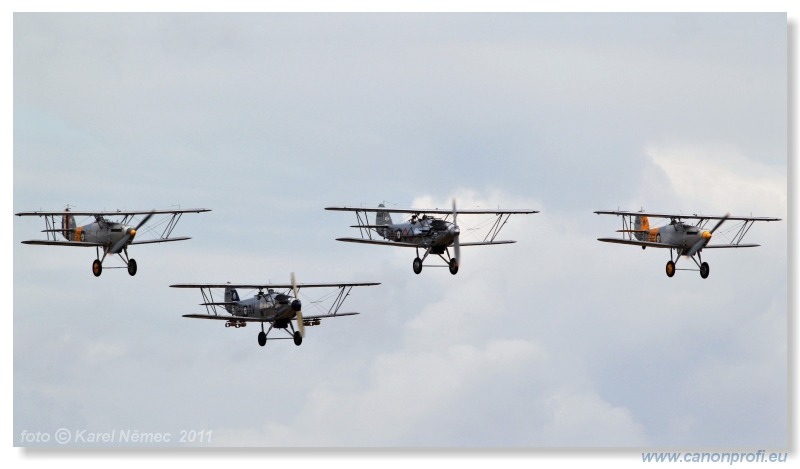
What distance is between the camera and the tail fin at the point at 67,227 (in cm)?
6725

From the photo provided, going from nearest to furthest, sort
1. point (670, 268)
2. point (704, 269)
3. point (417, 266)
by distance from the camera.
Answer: point (417, 266) → point (704, 269) → point (670, 268)

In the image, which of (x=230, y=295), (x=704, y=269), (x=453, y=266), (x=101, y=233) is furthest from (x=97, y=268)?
(x=704, y=269)

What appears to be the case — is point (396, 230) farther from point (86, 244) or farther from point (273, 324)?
point (86, 244)

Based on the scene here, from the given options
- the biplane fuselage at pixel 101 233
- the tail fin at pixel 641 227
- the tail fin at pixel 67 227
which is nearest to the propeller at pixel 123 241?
the biplane fuselage at pixel 101 233

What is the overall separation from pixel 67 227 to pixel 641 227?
87.3 feet

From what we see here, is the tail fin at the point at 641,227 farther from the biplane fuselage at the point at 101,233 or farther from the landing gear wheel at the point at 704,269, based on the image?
the biplane fuselage at the point at 101,233

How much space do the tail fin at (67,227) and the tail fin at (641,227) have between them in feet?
85.5

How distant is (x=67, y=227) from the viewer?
222 feet

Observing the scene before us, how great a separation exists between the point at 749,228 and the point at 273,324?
23359mm

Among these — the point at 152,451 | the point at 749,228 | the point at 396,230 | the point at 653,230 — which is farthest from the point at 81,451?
the point at 749,228

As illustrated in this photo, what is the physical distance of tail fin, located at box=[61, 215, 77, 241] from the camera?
67250 mm

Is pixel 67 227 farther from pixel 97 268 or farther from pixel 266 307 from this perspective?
pixel 266 307

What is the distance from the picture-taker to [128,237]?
2608 inches

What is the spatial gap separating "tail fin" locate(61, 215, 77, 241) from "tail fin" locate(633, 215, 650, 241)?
26055 millimetres
